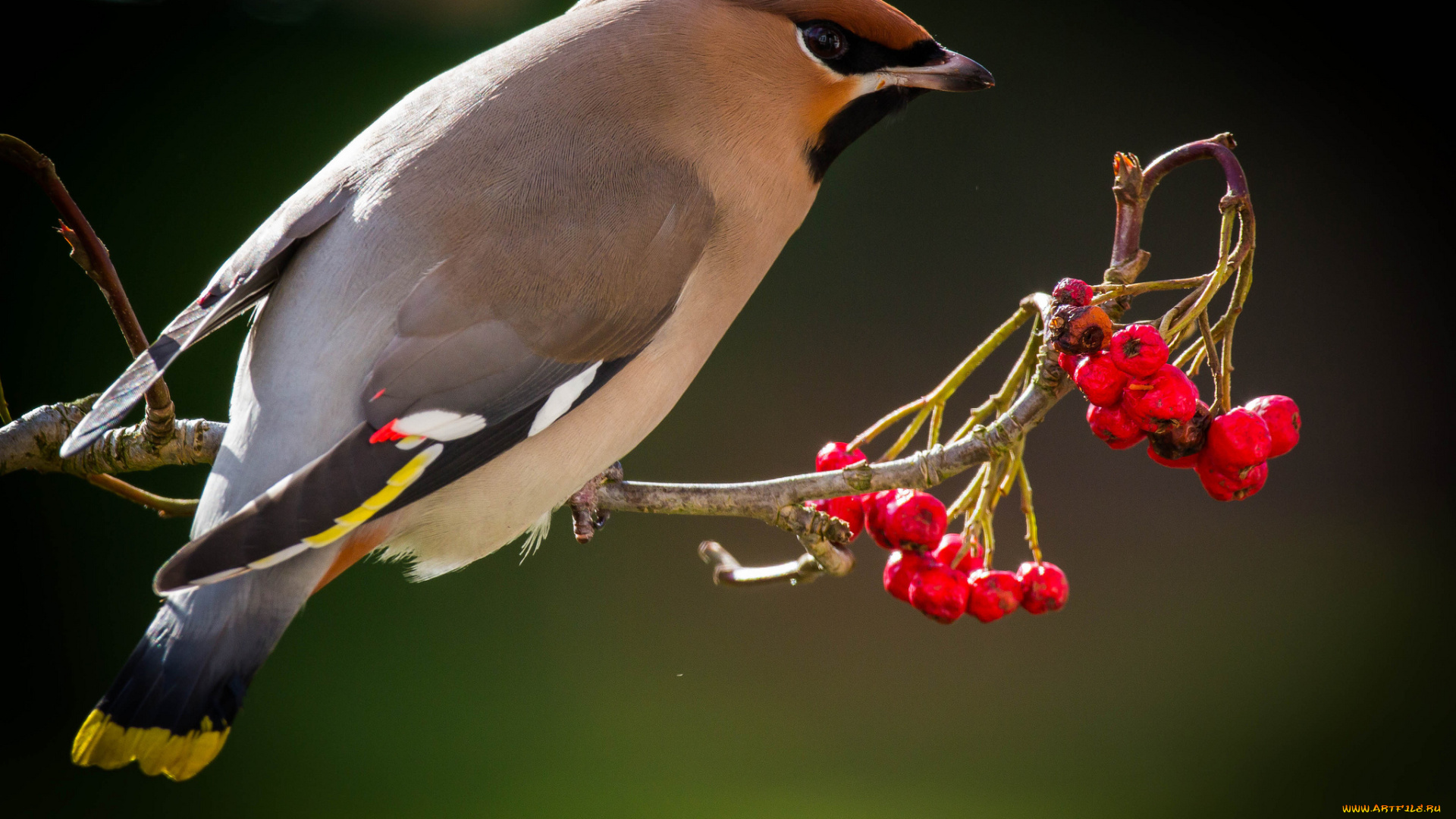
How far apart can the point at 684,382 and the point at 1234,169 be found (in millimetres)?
666

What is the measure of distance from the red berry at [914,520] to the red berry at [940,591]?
0.04 metres

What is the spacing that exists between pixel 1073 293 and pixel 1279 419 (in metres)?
0.29

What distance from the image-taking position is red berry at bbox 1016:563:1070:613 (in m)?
1.28

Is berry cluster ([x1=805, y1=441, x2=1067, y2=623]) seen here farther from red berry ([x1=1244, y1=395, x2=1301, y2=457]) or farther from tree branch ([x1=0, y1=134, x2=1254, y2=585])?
red berry ([x1=1244, y1=395, x2=1301, y2=457])

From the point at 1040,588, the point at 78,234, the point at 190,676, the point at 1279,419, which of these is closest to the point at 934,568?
the point at 1040,588

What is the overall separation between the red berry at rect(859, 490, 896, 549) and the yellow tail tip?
712 millimetres

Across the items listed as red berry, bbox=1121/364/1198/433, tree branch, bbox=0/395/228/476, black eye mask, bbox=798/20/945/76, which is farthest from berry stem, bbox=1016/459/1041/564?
tree branch, bbox=0/395/228/476

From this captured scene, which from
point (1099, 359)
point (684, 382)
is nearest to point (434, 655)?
point (684, 382)

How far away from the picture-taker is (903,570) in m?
1.27

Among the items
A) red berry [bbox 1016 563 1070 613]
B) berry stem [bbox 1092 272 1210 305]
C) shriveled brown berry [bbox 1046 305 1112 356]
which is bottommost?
red berry [bbox 1016 563 1070 613]

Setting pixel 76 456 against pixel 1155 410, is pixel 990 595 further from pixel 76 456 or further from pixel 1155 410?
pixel 76 456

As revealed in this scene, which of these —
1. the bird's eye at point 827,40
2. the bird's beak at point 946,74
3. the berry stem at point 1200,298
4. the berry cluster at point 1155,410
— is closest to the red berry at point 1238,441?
the berry cluster at point 1155,410

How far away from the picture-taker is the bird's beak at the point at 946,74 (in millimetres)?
1289

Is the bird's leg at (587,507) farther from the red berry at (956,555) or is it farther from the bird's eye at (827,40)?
the bird's eye at (827,40)
